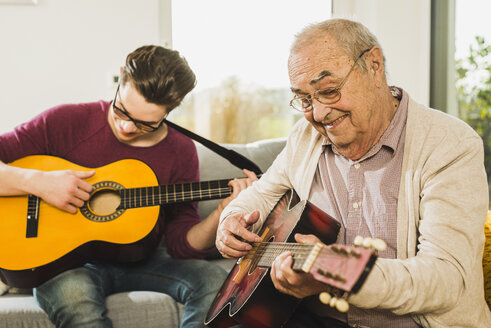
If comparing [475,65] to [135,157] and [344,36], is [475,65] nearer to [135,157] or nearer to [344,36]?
[344,36]

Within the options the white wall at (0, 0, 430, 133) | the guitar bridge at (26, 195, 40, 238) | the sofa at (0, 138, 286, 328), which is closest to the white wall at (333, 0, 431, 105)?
the white wall at (0, 0, 430, 133)

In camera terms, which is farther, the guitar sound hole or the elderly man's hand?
the guitar sound hole

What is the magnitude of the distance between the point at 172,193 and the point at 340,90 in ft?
2.73

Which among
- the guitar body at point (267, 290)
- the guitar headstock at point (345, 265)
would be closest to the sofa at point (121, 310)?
the guitar body at point (267, 290)

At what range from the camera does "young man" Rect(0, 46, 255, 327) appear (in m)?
1.69

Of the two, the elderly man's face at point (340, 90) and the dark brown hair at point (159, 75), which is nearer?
the elderly man's face at point (340, 90)

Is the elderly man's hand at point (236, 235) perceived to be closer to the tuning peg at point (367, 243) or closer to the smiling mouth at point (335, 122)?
the smiling mouth at point (335, 122)

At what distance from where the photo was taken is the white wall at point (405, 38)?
3.00m

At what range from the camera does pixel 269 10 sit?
3.09m

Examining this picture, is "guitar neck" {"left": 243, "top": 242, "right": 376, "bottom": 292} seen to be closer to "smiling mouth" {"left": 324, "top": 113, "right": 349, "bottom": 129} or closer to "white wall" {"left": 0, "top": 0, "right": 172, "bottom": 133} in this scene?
"smiling mouth" {"left": 324, "top": 113, "right": 349, "bottom": 129}

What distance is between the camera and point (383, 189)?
128 cm

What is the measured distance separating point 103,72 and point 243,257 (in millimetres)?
1615

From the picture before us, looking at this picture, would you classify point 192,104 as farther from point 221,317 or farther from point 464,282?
point 464,282

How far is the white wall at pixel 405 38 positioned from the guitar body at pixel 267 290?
1.97 m
